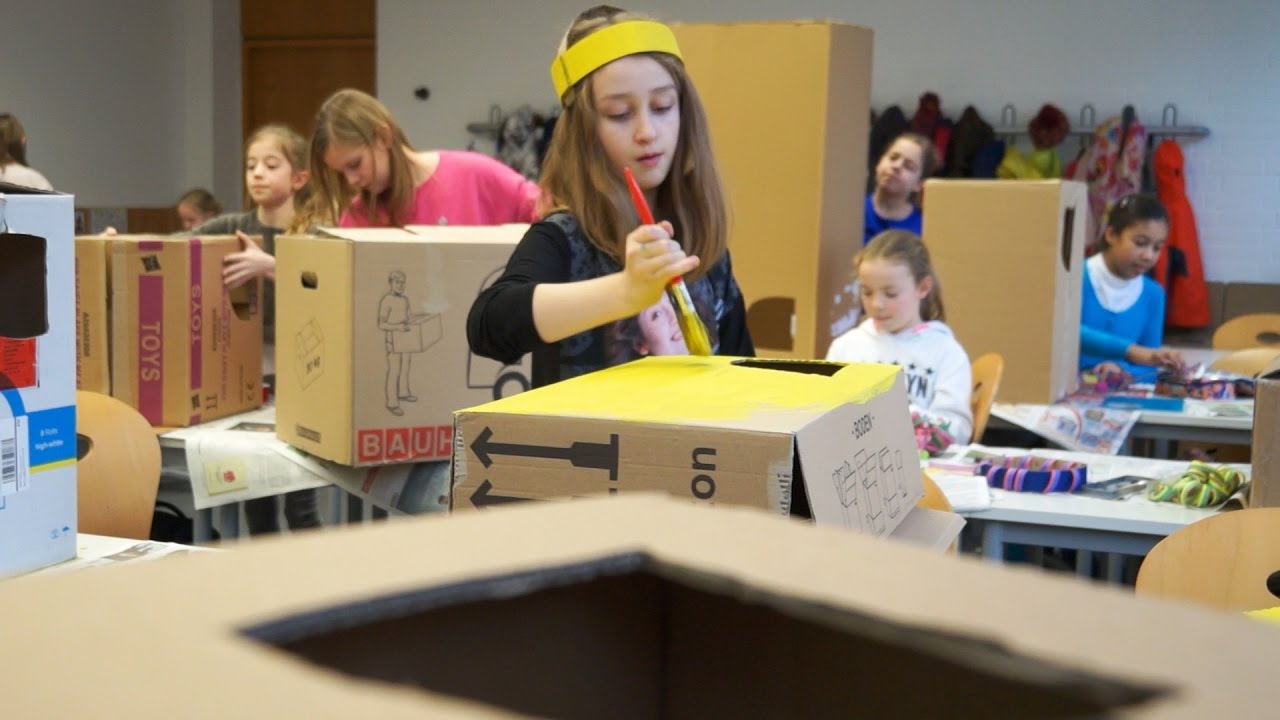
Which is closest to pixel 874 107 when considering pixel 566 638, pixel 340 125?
pixel 340 125

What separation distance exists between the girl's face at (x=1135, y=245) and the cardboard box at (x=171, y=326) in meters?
2.54

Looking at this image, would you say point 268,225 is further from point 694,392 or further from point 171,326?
point 694,392

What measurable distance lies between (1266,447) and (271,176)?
261 centimetres

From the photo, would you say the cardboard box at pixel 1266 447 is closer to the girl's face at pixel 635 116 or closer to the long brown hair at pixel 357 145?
the girl's face at pixel 635 116

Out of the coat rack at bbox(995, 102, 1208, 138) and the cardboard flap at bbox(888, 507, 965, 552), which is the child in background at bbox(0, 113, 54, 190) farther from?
the coat rack at bbox(995, 102, 1208, 138)

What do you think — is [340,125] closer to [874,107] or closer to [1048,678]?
[1048,678]

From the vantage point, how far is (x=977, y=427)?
10.0 feet

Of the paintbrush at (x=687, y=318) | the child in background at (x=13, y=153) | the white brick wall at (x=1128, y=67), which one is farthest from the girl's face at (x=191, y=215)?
the paintbrush at (x=687, y=318)

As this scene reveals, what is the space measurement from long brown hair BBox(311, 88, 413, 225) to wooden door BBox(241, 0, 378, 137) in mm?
5128

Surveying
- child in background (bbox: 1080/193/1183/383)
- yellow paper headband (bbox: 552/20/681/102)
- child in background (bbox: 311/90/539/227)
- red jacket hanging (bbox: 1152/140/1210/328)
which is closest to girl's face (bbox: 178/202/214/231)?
child in background (bbox: 311/90/539/227)

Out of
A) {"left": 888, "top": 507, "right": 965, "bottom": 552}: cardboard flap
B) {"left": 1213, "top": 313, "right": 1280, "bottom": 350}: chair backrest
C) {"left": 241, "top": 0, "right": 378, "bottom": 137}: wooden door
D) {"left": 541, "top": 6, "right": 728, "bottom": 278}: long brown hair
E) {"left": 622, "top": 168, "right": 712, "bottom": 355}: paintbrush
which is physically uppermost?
{"left": 241, "top": 0, "right": 378, "bottom": 137}: wooden door

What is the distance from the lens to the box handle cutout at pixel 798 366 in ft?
4.14

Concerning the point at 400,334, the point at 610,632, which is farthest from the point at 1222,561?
the point at 400,334

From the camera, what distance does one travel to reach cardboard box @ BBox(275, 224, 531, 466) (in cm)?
238
